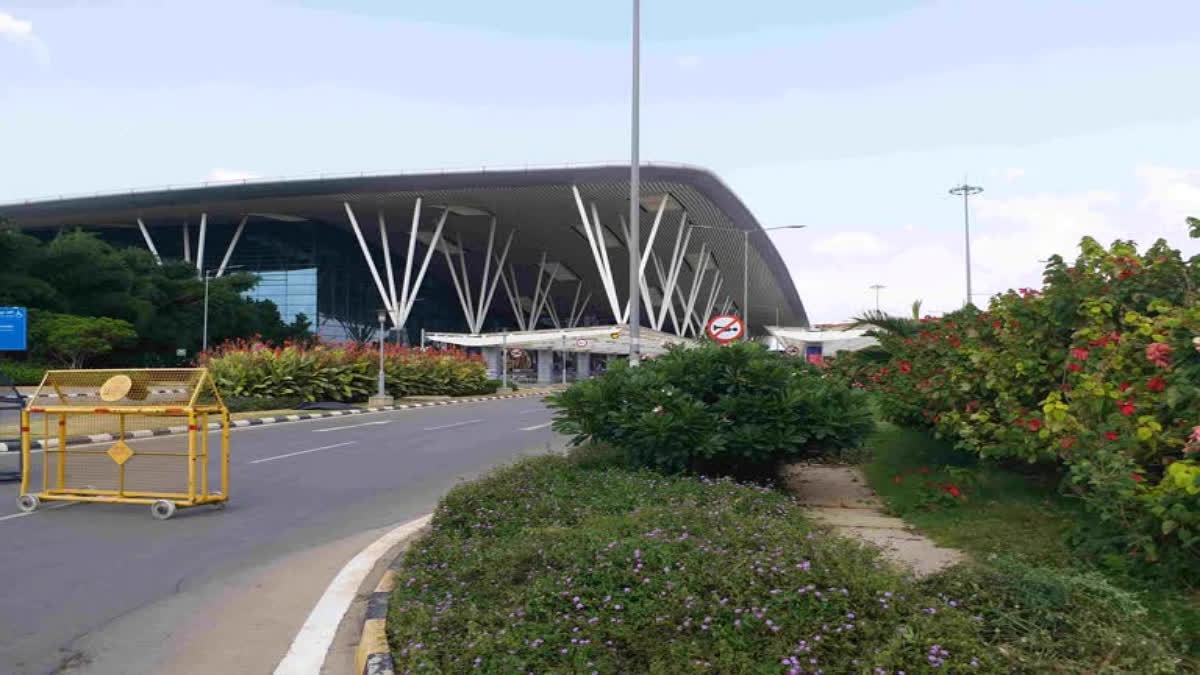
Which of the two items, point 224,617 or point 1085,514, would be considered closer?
point 224,617

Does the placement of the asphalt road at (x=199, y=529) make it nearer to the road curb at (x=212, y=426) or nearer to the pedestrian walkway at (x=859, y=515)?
the road curb at (x=212, y=426)

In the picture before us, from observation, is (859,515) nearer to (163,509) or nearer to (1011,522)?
(1011,522)

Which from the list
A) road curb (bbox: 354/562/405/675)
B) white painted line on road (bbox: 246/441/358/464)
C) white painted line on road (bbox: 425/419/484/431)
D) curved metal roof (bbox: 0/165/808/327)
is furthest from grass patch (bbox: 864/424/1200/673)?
curved metal roof (bbox: 0/165/808/327)

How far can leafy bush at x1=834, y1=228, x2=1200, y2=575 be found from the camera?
4672mm

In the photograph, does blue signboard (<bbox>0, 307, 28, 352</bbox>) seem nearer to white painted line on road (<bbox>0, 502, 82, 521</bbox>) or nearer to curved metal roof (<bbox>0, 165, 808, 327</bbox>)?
white painted line on road (<bbox>0, 502, 82, 521</bbox>)

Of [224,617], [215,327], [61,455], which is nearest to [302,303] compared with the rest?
[215,327]

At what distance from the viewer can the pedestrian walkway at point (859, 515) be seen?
237 inches

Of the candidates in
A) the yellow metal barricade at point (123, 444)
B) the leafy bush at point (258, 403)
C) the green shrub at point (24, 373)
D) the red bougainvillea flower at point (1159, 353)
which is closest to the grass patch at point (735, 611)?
the red bougainvillea flower at point (1159, 353)

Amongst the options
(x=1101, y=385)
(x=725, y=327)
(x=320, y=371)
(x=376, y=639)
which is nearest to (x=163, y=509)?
(x=376, y=639)

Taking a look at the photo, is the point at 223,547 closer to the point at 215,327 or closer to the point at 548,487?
the point at 548,487

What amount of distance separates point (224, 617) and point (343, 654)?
4.18 ft

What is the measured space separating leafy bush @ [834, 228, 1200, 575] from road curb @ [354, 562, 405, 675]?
12.1 ft

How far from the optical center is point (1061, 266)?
7.00m

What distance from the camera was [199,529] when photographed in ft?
28.4
